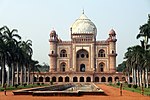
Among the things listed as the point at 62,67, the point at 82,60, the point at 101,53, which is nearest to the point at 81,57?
the point at 82,60

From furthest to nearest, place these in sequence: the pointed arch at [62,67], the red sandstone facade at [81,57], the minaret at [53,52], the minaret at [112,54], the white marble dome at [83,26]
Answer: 1. the white marble dome at [83,26]
2. the pointed arch at [62,67]
3. the minaret at [53,52]
4. the minaret at [112,54]
5. the red sandstone facade at [81,57]

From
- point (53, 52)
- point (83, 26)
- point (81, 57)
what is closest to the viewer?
point (53, 52)

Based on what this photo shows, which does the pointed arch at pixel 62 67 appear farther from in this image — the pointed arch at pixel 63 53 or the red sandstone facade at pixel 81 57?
the pointed arch at pixel 63 53

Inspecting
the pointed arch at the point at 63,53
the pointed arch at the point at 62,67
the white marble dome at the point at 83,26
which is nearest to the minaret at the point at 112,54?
the white marble dome at the point at 83,26

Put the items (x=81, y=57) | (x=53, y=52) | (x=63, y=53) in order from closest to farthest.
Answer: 1. (x=53, y=52)
2. (x=63, y=53)
3. (x=81, y=57)

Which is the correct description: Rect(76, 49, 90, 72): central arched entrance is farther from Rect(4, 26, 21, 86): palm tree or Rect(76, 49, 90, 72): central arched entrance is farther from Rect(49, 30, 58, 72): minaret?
Rect(4, 26, 21, 86): palm tree

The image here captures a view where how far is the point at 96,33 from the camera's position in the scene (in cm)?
6469

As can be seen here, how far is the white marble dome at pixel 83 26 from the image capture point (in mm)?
61188

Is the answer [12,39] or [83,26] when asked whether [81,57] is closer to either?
[83,26]

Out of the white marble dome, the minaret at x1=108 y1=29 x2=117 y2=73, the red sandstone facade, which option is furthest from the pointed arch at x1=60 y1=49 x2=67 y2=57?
the minaret at x1=108 y1=29 x2=117 y2=73

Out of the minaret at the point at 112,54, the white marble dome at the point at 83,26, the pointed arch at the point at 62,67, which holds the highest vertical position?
the white marble dome at the point at 83,26

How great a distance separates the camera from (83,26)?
204ft

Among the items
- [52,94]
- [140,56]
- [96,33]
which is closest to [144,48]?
[140,56]

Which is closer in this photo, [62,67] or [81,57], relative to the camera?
[62,67]
